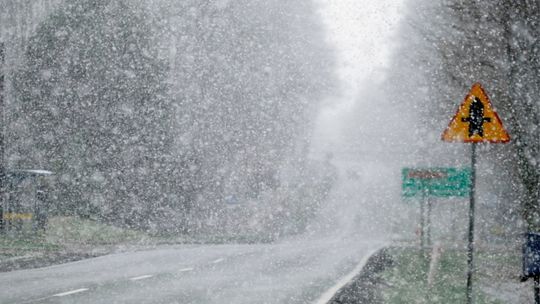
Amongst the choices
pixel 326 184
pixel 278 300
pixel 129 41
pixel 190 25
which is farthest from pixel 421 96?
pixel 326 184

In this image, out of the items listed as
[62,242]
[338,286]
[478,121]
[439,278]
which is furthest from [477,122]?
[62,242]

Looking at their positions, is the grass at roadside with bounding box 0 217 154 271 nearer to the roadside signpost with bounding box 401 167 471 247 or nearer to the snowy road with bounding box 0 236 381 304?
the snowy road with bounding box 0 236 381 304

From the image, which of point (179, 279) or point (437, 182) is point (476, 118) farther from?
point (437, 182)

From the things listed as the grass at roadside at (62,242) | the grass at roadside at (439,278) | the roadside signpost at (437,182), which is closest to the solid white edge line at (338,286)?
the grass at roadside at (439,278)

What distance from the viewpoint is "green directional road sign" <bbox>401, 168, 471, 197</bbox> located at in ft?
63.7

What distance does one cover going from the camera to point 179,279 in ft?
43.7

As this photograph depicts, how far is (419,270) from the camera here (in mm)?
16766

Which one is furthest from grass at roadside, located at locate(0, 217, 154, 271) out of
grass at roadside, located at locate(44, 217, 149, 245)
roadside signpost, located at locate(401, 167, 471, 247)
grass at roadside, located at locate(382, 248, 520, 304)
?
roadside signpost, located at locate(401, 167, 471, 247)

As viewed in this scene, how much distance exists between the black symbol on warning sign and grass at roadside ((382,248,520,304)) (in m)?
3.43

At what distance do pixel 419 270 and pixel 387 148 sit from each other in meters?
55.0

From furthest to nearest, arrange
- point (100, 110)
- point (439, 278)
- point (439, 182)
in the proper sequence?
1. point (100, 110)
2. point (439, 182)
3. point (439, 278)

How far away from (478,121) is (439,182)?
40.3 feet

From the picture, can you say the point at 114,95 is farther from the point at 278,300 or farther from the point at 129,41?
the point at 278,300

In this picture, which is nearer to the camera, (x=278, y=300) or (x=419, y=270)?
(x=278, y=300)
